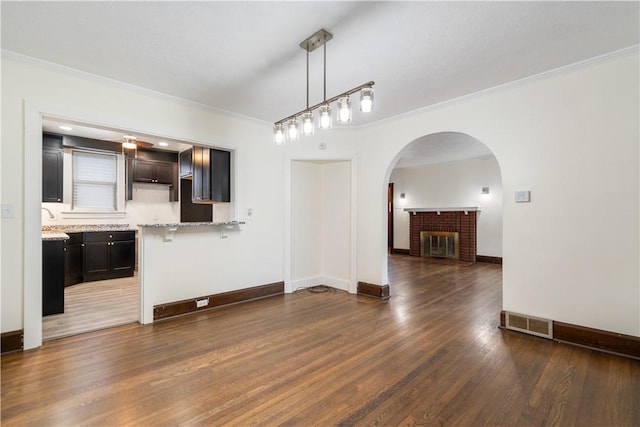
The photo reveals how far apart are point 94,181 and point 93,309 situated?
11.1 feet

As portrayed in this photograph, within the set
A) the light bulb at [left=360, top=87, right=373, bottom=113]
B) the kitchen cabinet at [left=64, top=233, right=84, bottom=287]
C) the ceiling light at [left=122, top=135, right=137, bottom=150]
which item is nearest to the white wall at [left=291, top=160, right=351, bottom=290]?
the light bulb at [left=360, top=87, right=373, bottom=113]

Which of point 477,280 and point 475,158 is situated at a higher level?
point 475,158

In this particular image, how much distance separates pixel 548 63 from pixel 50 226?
25.4 ft

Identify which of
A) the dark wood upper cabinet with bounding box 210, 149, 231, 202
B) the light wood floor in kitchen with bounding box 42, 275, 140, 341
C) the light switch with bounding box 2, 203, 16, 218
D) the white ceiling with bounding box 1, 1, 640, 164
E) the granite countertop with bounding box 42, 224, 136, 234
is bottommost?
the light wood floor in kitchen with bounding box 42, 275, 140, 341

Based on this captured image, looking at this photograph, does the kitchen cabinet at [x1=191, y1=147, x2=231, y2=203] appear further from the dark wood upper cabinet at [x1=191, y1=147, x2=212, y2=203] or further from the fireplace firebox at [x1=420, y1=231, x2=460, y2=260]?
the fireplace firebox at [x1=420, y1=231, x2=460, y2=260]

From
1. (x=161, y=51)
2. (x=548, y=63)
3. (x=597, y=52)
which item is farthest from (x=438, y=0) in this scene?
(x=161, y=51)

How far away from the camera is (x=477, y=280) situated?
18.0 ft

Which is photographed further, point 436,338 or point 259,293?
point 259,293

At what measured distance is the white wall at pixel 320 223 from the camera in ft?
15.6

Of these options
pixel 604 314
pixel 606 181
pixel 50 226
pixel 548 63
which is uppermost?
pixel 548 63

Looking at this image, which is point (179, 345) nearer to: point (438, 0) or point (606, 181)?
point (438, 0)

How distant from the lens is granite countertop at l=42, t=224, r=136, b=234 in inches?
211

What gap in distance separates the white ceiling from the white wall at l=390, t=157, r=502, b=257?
509cm

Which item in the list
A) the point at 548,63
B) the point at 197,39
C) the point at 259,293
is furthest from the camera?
the point at 259,293
